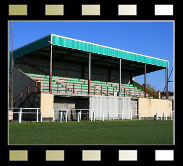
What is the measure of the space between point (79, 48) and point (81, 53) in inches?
105

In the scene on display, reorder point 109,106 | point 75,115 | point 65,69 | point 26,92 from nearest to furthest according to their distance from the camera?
point 26,92 → point 75,115 → point 109,106 → point 65,69

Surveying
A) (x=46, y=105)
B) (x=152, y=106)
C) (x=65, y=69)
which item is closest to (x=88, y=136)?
(x=46, y=105)

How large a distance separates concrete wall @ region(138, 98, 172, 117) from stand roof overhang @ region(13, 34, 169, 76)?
4.79m

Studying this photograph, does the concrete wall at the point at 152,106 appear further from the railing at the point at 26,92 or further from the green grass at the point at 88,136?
the green grass at the point at 88,136

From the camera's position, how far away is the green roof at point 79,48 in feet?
89.2

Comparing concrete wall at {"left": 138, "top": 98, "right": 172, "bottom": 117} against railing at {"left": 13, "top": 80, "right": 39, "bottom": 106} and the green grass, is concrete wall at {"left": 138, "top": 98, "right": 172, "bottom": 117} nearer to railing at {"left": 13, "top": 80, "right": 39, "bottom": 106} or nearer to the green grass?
railing at {"left": 13, "top": 80, "right": 39, "bottom": 106}

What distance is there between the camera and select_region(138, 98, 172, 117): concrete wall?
33.8 metres

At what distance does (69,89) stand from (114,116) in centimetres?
511

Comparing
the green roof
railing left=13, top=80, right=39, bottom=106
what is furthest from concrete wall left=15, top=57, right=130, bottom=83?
railing left=13, top=80, right=39, bottom=106

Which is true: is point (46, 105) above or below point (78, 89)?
below

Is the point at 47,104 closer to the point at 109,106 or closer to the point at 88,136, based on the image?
the point at 109,106

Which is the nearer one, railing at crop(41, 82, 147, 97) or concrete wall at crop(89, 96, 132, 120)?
railing at crop(41, 82, 147, 97)

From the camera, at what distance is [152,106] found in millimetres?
35625

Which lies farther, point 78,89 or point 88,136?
point 78,89
